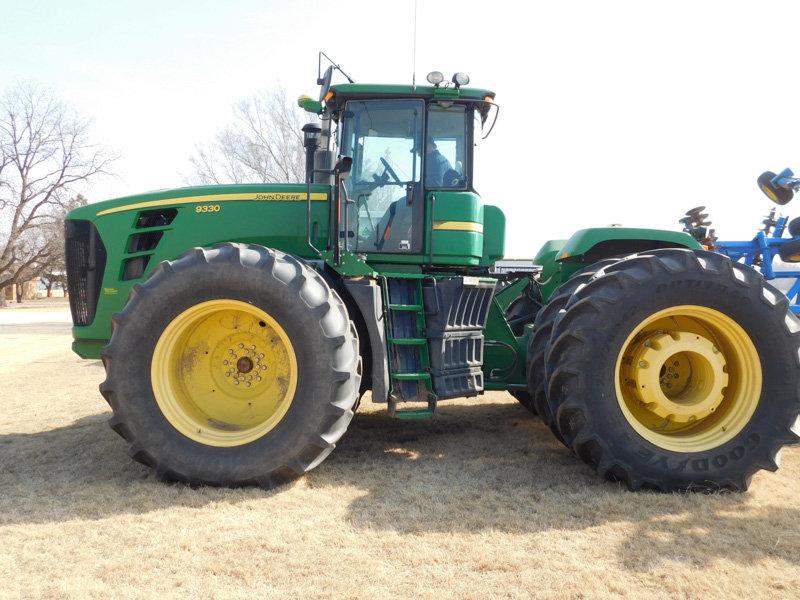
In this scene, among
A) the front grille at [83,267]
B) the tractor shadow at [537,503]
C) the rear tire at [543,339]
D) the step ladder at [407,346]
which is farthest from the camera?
the front grille at [83,267]

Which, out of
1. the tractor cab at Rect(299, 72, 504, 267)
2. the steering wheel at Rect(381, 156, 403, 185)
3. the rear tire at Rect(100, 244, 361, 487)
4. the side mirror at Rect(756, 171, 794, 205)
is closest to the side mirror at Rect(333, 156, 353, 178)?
the tractor cab at Rect(299, 72, 504, 267)

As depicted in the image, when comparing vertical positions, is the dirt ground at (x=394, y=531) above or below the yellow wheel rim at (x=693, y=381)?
below

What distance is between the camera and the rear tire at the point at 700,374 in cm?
378

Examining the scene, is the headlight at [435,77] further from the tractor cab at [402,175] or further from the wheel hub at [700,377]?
the wheel hub at [700,377]

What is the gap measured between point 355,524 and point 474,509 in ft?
2.30

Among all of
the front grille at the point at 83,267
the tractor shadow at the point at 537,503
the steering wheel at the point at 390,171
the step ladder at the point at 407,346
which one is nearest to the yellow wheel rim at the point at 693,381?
the tractor shadow at the point at 537,503

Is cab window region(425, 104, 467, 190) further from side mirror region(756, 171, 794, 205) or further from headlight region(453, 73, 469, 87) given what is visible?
side mirror region(756, 171, 794, 205)

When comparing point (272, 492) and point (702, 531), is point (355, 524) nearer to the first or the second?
point (272, 492)

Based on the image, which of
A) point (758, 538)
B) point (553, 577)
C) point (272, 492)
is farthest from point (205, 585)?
point (758, 538)

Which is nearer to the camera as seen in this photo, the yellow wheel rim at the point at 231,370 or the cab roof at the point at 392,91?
the yellow wheel rim at the point at 231,370

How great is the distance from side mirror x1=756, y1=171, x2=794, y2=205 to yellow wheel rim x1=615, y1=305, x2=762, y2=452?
10.6 ft

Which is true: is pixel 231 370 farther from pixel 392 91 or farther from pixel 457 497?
pixel 392 91

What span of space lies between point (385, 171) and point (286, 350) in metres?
1.67

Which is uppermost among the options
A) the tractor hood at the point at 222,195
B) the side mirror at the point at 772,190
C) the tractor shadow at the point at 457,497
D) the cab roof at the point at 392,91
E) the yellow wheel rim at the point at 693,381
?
the cab roof at the point at 392,91
